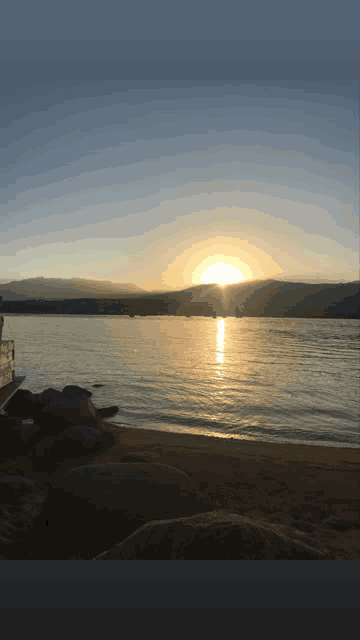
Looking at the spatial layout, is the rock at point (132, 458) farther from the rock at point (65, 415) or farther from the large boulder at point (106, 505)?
the rock at point (65, 415)

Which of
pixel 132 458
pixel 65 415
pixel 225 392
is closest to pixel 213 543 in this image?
pixel 132 458

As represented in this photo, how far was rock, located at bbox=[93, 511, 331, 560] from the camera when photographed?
331cm

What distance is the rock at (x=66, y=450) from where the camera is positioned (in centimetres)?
741

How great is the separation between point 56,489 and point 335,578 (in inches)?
192

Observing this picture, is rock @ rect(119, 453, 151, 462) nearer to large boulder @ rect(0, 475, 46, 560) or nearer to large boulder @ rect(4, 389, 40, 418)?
large boulder @ rect(0, 475, 46, 560)

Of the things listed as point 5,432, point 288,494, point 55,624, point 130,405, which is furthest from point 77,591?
point 130,405

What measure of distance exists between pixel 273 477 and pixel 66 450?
4970 mm

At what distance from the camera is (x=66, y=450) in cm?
785

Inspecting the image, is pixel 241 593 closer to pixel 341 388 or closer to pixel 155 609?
pixel 155 609

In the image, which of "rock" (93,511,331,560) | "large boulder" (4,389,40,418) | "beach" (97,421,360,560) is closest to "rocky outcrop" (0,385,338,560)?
"rock" (93,511,331,560)

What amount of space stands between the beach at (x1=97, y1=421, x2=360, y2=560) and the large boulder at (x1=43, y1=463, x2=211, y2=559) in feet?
4.31

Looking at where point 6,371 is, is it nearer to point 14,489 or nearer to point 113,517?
point 14,489

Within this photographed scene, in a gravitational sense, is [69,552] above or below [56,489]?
below

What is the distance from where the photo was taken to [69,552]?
4410 mm
